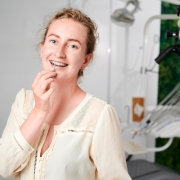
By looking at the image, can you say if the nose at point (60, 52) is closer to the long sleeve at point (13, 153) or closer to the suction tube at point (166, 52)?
the long sleeve at point (13, 153)

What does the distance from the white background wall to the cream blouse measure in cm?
75

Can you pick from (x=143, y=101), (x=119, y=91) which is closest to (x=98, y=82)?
(x=119, y=91)

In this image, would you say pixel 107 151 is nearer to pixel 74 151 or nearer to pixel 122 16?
pixel 74 151

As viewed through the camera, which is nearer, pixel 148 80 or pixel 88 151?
pixel 88 151

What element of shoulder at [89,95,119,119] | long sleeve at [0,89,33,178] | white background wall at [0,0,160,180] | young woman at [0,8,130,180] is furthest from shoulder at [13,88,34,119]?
white background wall at [0,0,160,180]

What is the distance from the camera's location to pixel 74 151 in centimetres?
77

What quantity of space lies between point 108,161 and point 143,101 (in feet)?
5.39

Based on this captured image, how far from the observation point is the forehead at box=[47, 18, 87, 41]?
819 mm

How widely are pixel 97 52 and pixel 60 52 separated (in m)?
1.38

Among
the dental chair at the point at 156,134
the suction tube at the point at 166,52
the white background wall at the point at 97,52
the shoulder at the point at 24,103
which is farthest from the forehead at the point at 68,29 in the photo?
the dental chair at the point at 156,134

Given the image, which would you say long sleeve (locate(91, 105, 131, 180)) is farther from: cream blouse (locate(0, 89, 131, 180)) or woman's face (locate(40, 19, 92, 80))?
woman's face (locate(40, 19, 92, 80))

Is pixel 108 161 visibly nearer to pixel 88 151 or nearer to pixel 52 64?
pixel 88 151

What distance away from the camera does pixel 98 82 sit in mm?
2094

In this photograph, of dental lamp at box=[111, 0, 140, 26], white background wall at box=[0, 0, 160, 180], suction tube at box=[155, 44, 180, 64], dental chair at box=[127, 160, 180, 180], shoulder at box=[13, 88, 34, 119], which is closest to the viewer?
shoulder at box=[13, 88, 34, 119]
